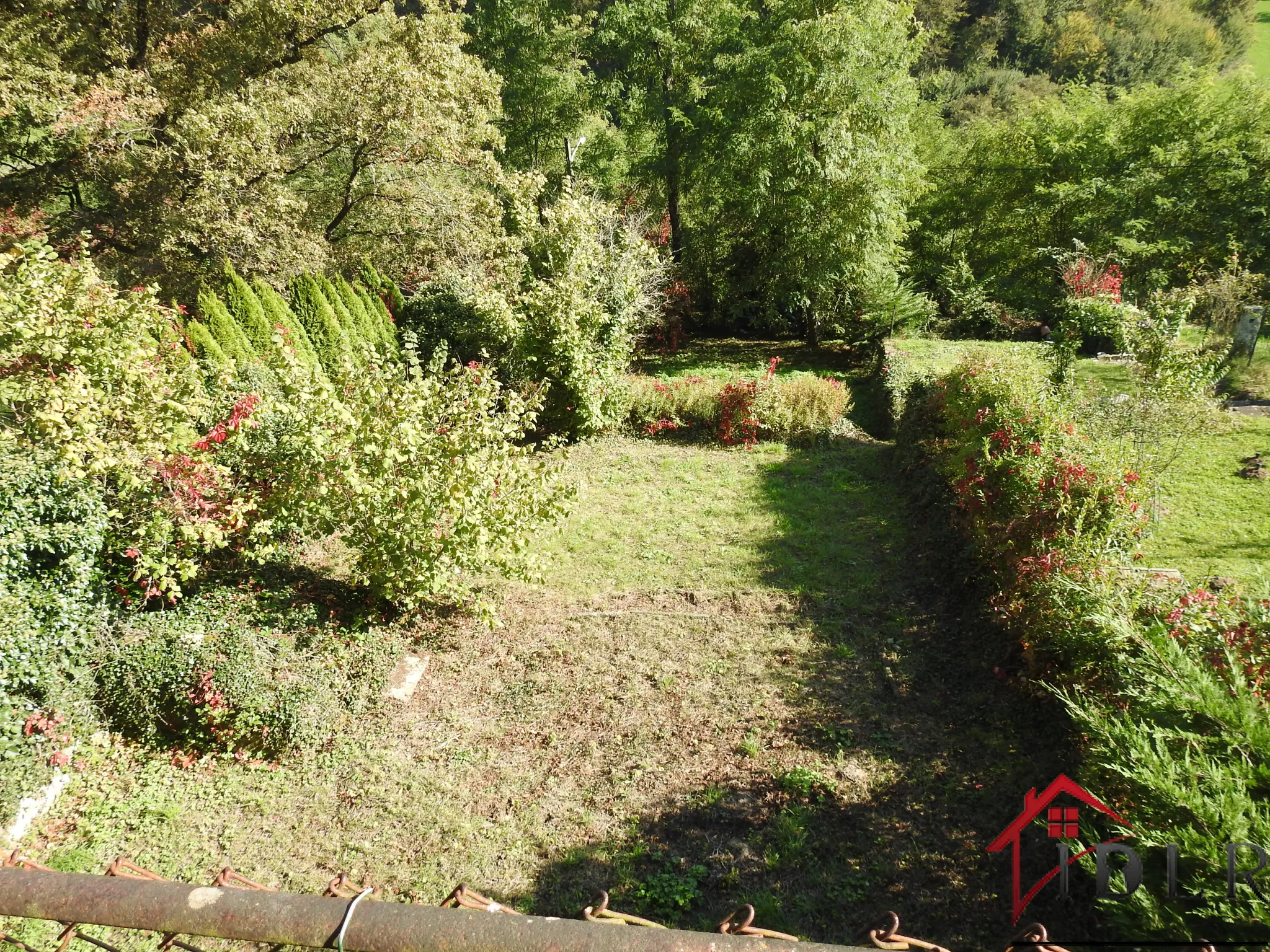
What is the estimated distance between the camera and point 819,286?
52.9ft

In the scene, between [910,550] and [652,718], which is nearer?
[652,718]

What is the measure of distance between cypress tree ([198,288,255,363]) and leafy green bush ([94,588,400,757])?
21.4 ft

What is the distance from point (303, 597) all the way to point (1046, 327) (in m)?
17.9

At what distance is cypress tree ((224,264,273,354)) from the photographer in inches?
453

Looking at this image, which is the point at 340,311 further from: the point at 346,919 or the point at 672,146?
the point at 346,919

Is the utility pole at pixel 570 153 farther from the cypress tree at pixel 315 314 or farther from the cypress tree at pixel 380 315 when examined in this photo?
the cypress tree at pixel 315 314

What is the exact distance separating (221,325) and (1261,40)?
5464 centimetres

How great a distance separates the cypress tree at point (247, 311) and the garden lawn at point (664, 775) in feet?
23.6

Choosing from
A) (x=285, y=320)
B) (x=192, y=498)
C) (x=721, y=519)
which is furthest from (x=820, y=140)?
(x=192, y=498)

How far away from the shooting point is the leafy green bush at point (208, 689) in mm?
5281

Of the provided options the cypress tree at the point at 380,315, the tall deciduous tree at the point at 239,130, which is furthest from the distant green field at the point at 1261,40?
the cypress tree at the point at 380,315

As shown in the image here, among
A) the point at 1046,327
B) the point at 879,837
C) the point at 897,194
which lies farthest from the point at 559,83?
the point at 879,837

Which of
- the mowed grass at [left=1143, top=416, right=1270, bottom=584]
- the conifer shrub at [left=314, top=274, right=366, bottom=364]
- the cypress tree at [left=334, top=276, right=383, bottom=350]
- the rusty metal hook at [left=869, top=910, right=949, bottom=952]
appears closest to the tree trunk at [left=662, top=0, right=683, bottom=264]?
the cypress tree at [left=334, top=276, right=383, bottom=350]

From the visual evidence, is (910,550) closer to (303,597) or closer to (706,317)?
(303,597)
